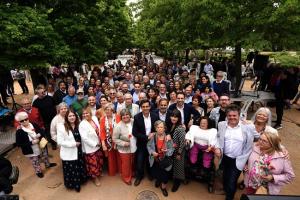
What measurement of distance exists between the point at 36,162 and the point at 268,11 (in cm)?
753

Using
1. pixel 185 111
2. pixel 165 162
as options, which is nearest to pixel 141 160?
pixel 165 162

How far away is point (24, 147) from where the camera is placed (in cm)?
573

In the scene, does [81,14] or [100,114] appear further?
[81,14]

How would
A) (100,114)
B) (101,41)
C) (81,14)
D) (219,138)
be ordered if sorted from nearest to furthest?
(219,138), (100,114), (81,14), (101,41)

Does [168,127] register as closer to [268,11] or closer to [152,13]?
[268,11]

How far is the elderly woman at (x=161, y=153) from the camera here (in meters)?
5.08

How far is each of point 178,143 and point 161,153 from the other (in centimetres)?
39

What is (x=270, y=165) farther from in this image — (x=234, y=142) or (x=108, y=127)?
(x=108, y=127)

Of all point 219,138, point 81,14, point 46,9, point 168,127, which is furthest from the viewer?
Result: point 81,14

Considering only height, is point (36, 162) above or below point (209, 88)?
below

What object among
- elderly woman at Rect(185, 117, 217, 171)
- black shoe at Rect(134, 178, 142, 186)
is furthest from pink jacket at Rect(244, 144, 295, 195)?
black shoe at Rect(134, 178, 142, 186)

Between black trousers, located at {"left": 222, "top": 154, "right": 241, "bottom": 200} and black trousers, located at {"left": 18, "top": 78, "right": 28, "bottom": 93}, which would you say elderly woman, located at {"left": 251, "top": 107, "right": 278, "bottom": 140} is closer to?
black trousers, located at {"left": 222, "top": 154, "right": 241, "bottom": 200}

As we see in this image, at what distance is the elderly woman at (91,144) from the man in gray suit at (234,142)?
2.54 m

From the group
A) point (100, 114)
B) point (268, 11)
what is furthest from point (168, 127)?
point (268, 11)
